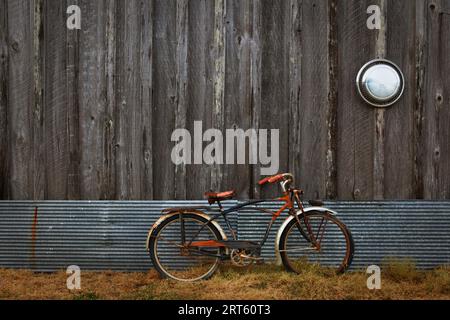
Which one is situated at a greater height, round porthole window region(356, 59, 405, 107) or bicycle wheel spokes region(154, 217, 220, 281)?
round porthole window region(356, 59, 405, 107)

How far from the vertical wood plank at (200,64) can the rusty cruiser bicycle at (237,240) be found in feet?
1.90

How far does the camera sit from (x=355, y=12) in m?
4.55

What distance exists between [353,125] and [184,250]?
81.5 inches

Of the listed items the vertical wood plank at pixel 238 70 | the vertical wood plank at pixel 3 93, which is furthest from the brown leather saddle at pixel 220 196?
the vertical wood plank at pixel 3 93

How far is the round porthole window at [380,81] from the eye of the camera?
4492 mm

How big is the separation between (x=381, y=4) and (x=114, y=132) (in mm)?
2962

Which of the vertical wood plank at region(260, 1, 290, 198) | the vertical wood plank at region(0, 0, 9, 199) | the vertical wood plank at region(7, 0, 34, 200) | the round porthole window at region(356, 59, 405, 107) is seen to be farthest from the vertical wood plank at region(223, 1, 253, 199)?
the vertical wood plank at region(0, 0, 9, 199)

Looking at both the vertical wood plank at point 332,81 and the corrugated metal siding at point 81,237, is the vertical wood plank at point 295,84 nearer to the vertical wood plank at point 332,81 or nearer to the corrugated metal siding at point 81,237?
the vertical wood plank at point 332,81

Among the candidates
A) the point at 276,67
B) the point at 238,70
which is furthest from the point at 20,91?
the point at 276,67

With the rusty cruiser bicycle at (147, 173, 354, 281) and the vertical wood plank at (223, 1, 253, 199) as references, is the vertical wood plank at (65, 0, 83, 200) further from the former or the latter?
the vertical wood plank at (223, 1, 253, 199)

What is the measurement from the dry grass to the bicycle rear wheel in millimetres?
140

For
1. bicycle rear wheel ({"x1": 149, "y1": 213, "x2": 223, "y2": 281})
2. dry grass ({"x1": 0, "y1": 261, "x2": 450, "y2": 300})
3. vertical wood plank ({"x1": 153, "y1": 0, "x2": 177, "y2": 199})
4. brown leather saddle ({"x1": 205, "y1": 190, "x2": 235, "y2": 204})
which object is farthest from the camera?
vertical wood plank ({"x1": 153, "y1": 0, "x2": 177, "y2": 199})

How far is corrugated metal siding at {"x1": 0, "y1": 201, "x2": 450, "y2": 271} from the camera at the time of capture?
14.7 ft

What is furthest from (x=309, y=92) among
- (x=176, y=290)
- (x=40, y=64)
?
(x=40, y=64)
